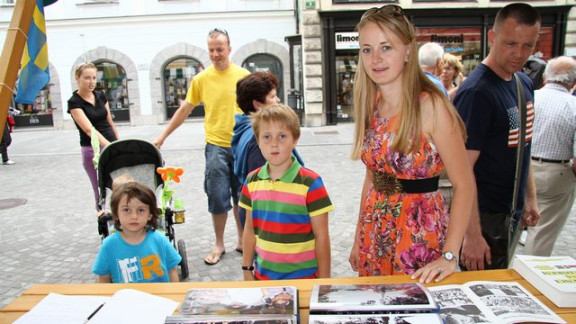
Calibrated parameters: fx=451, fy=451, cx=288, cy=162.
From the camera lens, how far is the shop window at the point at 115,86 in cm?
1845

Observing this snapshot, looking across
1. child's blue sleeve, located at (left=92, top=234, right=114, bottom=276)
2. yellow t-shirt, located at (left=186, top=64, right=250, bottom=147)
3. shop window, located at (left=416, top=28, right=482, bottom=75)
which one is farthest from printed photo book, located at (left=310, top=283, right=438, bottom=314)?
shop window, located at (left=416, top=28, right=482, bottom=75)

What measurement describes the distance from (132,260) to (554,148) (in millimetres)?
3446

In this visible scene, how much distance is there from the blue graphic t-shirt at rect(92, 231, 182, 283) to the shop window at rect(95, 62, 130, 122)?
16769mm

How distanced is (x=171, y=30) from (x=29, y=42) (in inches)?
662

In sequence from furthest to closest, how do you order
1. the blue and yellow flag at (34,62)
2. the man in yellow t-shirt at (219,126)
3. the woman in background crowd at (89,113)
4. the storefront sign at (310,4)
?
the storefront sign at (310,4), the woman in background crowd at (89,113), the man in yellow t-shirt at (219,126), the blue and yellow flag at (34,62)

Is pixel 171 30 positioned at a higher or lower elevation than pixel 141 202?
higher

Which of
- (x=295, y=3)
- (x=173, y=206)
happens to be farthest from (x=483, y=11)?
(x=173, y=206)

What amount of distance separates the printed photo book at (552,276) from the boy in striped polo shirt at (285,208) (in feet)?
3.11

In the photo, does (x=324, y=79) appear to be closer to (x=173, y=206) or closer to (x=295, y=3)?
(x=295, y=3)

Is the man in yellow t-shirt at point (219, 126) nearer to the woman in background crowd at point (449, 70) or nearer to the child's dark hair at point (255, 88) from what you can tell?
the child's dark hair at point (255, 88)

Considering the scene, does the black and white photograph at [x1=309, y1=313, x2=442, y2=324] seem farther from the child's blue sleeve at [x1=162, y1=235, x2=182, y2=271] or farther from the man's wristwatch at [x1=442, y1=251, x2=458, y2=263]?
the child's blue sleeve at [x1=162, y1=235, x2=182, y2=271]

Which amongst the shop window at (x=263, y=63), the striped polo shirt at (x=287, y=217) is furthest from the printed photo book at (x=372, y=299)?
the shop window at (x=263, y=63)

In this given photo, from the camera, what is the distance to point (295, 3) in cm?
1702

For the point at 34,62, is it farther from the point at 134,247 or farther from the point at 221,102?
the point at 221,102
